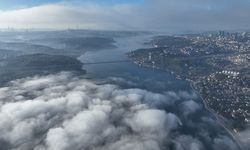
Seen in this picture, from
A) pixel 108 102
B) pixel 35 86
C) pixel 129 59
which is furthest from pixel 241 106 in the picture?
pixel 129 59

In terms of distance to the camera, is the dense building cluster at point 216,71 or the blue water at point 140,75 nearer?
the dense building cluster at point 216,71

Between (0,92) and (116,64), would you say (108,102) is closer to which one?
(0,92)

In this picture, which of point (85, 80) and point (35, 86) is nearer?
point (35, 86)

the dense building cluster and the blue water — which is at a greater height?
the dense building cluster

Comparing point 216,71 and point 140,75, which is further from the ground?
point 216,71

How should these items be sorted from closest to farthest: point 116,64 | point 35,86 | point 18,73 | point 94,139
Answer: point 94,139 < point 35,86 < point 18,73 < point 116,64

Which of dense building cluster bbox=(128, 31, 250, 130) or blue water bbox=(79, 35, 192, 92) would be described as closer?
dense building cluster bbox=(128, 31, 250, 130)

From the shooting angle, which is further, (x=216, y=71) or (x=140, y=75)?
(x=216, y=71)

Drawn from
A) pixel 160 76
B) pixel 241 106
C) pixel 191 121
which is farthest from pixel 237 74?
pixel 191 121

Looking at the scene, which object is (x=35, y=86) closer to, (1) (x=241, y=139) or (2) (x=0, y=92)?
(2) (x=0, y=92)

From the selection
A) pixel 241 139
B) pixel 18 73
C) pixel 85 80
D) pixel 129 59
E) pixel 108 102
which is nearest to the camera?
pixel 241 139

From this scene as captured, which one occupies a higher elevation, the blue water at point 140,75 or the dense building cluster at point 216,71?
the dense building cluster at point 216,71
